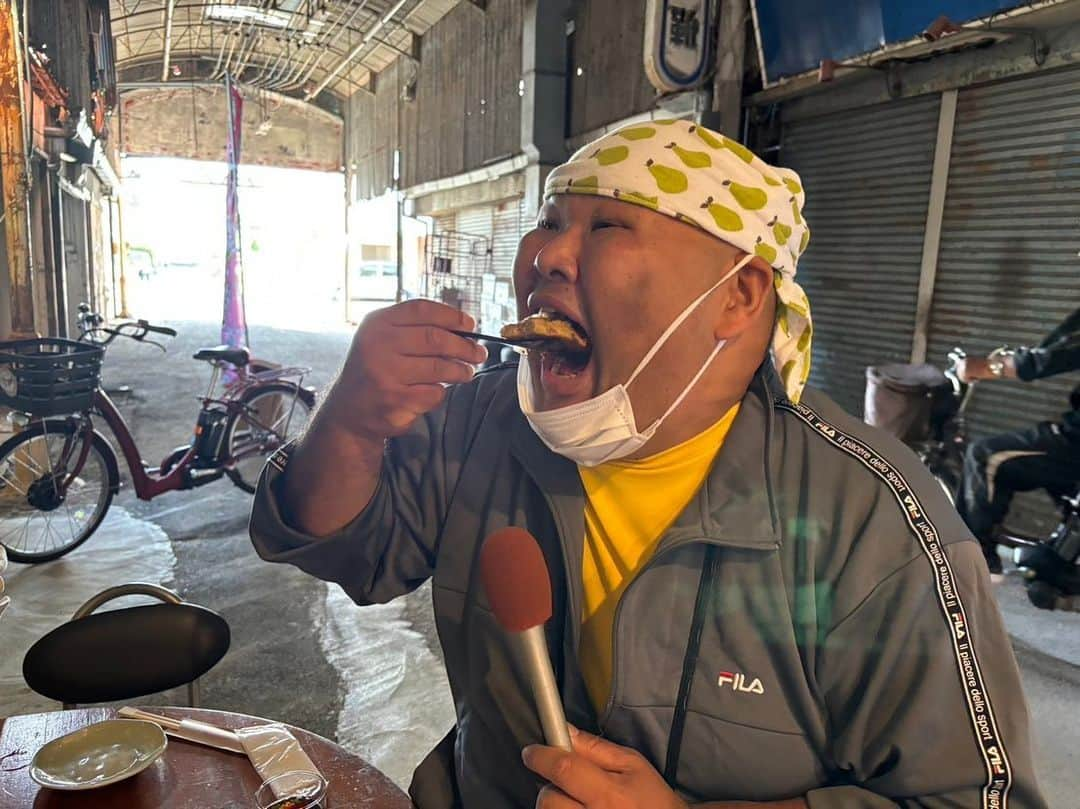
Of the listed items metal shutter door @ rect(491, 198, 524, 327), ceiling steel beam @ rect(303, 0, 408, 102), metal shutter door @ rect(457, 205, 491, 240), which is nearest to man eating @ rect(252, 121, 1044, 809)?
metal shutter door @ rect(491, 198, 524, 327)

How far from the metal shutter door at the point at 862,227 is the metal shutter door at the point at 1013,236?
0.84 ft

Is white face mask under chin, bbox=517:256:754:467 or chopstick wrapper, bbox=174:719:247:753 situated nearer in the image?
white face mask under chin, bbox=517:256:754:467

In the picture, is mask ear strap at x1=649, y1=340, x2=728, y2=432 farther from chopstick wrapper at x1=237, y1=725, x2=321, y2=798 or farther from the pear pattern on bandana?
chopstick wrapper at x1=237, y1=725, x2=321, y2=798

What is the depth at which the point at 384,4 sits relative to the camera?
13367 mm

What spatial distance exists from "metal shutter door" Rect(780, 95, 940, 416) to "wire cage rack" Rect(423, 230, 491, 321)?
21.9 ft

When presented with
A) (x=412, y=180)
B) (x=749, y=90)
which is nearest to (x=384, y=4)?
(x=412, y=180)

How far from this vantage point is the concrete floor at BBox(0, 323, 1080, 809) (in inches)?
122

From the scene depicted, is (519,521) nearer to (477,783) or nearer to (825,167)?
(477,783)

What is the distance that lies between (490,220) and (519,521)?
11.2 meters

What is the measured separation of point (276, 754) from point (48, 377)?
3624 mm

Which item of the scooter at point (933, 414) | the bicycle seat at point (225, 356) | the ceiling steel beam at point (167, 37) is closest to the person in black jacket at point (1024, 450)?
the scooter at point (933, 414)

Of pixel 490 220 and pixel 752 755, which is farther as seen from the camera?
pixel 490 220

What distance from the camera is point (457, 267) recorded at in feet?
45.2

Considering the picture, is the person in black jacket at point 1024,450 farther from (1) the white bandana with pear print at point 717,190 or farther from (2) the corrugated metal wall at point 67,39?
(2) the corrugated metal wall at point 67,39
